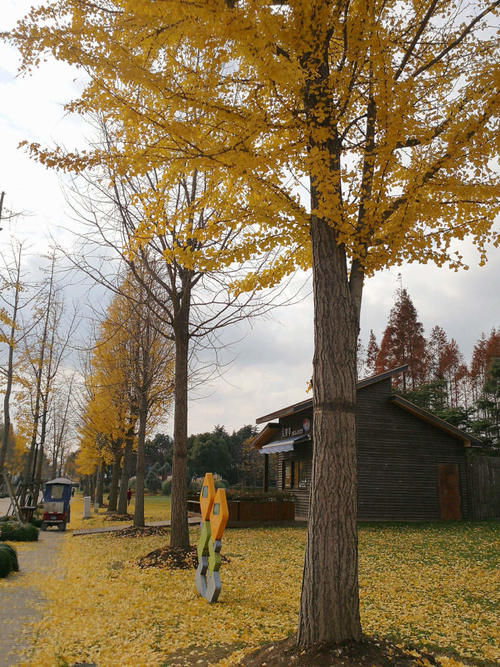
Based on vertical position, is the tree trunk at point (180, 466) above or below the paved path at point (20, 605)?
above

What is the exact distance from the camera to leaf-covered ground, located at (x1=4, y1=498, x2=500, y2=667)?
4852 mm

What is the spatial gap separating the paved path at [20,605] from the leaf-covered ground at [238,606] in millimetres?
173

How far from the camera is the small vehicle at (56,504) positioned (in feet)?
58.6

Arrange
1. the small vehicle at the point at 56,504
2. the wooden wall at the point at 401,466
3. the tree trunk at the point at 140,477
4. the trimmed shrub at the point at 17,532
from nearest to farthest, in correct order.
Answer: the trimmed shrub at the point at 17,532
the tree trunk at the point at 140,477
the small vehicle at the point at 56,504
the wooden wall at the point at 401,466

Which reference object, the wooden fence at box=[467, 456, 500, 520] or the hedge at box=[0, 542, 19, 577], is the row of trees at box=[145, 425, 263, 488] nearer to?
the wooden fence at box=[467, 456, 500, 520]

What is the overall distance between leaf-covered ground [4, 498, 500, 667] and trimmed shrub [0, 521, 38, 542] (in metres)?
2.74

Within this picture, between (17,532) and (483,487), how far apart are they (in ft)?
51.9

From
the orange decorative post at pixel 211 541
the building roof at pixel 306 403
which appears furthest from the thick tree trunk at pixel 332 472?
the building roof at pixel 306 403

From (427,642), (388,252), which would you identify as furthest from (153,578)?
(388,252)

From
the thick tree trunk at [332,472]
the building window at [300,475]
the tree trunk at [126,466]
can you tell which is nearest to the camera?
the thick tree trunk at [332,472]

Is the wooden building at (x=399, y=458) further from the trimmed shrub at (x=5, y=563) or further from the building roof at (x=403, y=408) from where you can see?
the trimmed shrub at (x=5, y=563)

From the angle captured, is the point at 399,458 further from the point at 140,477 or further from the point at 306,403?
the point at 140,477

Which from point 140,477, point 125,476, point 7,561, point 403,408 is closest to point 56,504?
point 125,476

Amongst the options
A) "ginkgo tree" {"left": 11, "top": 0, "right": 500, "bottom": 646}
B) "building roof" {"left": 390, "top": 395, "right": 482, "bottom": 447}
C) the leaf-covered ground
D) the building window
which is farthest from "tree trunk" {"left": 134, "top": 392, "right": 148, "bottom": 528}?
"ginkgo tree" {"left": 11, "top": 0, "right": 500, "bottom": 646}
